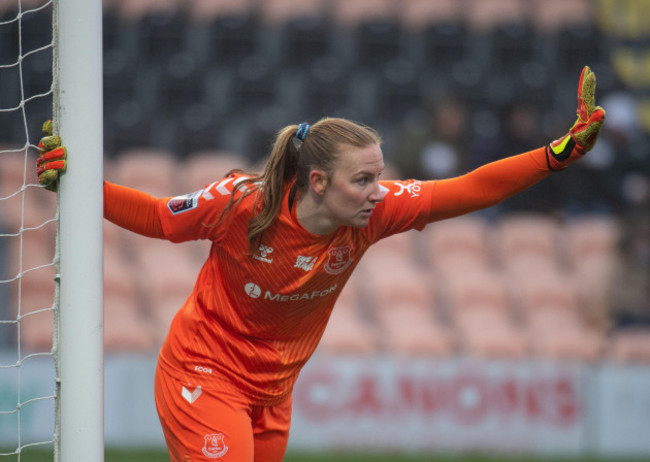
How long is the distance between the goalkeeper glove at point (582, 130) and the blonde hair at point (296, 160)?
0.60m

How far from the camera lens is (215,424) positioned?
3.28m

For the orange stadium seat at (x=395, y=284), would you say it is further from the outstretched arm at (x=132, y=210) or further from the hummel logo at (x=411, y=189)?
the outstretched arm at (x=132, y=210)

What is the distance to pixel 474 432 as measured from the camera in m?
7.36

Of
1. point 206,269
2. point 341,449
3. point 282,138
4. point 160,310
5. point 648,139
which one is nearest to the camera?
point 282,138

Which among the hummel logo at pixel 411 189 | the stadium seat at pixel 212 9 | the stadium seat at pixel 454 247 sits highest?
the stadium seat at pixel 212 9

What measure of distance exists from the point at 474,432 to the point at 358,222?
4.54 m

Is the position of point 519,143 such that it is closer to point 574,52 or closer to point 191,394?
point 574,52

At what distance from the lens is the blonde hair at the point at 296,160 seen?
10.6 ft

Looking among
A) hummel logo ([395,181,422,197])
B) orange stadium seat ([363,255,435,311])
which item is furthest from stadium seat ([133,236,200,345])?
hummel logo ([395,181,422,197])

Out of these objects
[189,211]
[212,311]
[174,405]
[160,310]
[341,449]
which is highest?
[189,211]

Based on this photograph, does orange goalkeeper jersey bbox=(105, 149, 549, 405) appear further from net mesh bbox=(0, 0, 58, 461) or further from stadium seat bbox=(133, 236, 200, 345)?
stadium seat bbox=(133, 236, 200, 345)

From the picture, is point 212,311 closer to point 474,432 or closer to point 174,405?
point 174,405

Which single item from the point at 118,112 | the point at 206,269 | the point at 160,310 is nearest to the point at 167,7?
the point at 118,112

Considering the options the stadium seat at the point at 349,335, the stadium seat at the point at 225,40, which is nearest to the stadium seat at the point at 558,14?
the stadium seat at the point at 225,40
